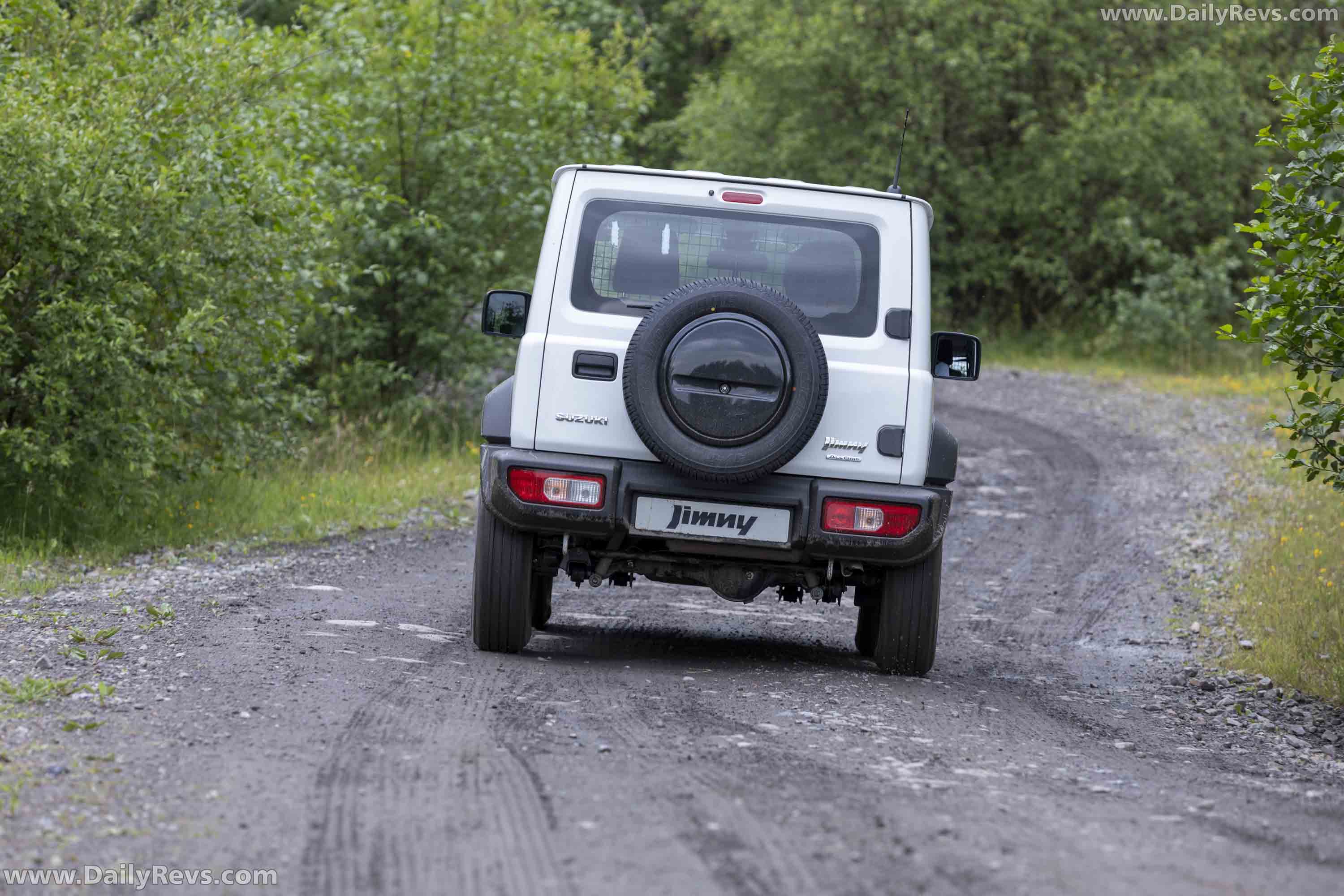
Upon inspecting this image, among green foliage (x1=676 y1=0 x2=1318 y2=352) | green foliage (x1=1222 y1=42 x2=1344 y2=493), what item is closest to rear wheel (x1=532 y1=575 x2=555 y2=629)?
green foliage (x1=1222 y1=42 x2=1344 y2=493)

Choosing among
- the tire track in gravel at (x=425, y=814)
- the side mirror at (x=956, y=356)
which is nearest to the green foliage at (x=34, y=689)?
the tire track in gravel at (x=425, y=814)

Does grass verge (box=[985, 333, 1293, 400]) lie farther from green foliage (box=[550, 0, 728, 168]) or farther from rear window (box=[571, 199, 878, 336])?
rear window (box=[571, 199, 878, 336])

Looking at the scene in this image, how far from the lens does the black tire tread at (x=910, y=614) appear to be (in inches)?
275

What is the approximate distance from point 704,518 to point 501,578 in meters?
0.98

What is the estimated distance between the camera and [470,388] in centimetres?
1673

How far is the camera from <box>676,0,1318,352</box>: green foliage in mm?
26078

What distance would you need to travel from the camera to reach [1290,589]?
9242 millimetres

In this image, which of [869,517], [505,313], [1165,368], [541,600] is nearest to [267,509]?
[541,600]

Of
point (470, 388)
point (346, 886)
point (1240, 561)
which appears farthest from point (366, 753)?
point (470, 388)

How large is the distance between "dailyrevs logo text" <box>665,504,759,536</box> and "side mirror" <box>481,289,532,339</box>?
1.18 meters

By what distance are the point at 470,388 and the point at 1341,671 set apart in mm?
10860

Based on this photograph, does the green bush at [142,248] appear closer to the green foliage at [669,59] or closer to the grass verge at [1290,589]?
the grass verge at [1290,589]

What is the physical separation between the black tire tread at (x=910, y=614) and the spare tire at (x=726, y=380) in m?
1.04

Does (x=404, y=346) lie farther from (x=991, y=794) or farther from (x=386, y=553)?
(x=991, y=794)
